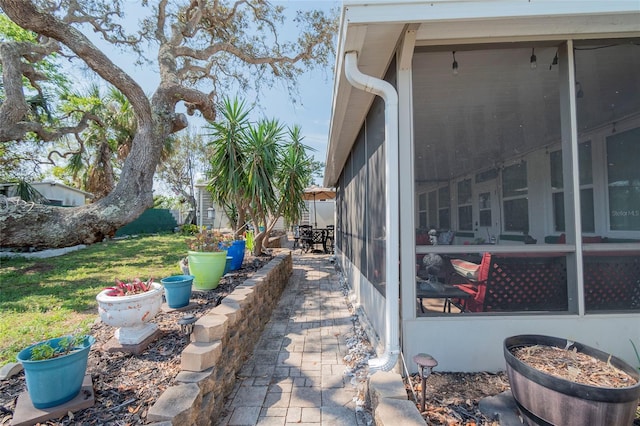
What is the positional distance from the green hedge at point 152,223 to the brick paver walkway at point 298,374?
13.9 meters

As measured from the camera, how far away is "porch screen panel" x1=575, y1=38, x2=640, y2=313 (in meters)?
2.21

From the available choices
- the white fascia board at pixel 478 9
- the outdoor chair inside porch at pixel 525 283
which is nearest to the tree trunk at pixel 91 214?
the white fascia board at pixel 478 9

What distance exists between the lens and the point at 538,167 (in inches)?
98.3

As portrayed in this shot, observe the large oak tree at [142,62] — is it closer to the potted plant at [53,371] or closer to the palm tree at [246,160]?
the palm tree at [246,160]

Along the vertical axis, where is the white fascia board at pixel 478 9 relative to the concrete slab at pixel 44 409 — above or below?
above

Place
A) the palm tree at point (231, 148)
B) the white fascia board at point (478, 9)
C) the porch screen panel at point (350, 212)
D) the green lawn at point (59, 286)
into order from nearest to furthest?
the white fascia board at point (478, 9) < the green lawn at point (59, 286) < the porch screen panel at point (350, 212) < the palm tree at point (231, 148)

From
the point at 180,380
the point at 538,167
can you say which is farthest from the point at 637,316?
the point at 180,380

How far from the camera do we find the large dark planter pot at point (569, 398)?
1303 millimetres

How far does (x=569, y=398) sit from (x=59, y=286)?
21.9 feet

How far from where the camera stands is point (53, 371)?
5.04 feet

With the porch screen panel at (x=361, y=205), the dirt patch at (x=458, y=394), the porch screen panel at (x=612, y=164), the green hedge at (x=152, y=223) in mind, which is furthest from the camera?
the green hedge at (x=152, y=223)

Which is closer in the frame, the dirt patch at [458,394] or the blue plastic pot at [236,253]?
the dirt patch at [458,394]

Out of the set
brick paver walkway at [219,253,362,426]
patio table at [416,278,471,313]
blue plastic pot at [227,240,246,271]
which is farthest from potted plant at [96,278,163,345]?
blue plastic pot at [227,240,246,271]

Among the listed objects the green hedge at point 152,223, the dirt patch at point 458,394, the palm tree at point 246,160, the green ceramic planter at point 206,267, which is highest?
the palm tree at point 246,160
